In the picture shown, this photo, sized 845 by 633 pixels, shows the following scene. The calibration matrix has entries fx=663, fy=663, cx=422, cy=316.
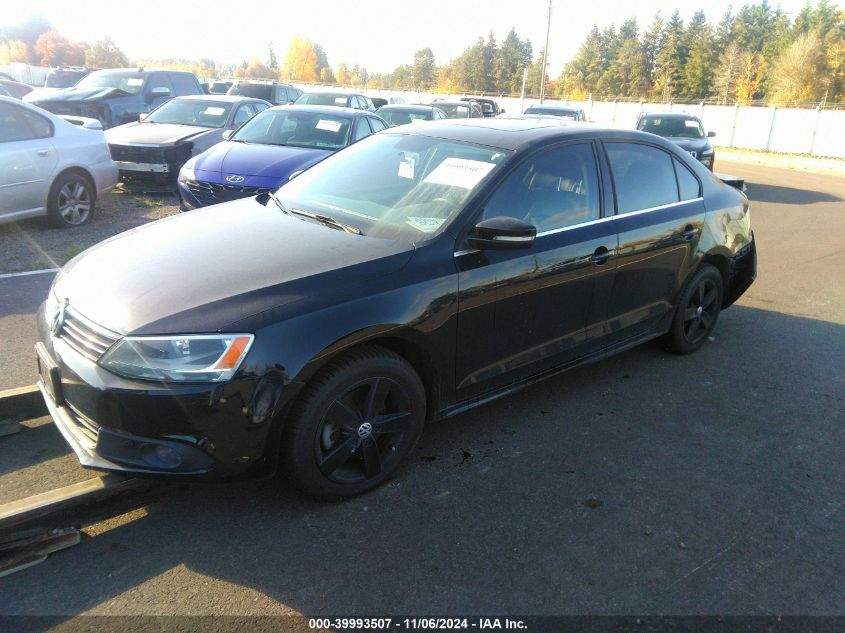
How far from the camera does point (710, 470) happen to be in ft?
11.8

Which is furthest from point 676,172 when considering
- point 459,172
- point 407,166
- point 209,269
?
point 209,269

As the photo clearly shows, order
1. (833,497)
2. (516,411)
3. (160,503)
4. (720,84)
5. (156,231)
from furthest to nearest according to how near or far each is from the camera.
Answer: (720,84) → (516,411) → (156,231) → (833,497) → (160,503)

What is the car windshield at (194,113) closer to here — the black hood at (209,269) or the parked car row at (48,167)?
the parked car row at (48,167)

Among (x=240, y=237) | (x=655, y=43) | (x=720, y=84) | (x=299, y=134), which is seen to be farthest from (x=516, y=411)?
(x=655, y=43)

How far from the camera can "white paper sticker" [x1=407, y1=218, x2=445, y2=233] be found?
342 cm

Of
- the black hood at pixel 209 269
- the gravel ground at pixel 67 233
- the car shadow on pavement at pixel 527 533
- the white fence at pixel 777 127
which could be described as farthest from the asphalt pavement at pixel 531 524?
the white fence at pixel 777 127

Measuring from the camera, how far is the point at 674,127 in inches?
624

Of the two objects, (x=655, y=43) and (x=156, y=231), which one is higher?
(x=655, y=43)

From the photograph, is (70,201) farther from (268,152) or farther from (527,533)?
(527,533)

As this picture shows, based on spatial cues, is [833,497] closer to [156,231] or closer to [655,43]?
[156,231]

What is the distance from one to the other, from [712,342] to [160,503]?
4.49 metres

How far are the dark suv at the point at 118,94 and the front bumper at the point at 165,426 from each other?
38.8ft

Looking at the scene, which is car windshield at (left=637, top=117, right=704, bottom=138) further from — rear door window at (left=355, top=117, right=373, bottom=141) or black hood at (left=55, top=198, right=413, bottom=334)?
black hood at (left=55, top=198, right=413, bottom=334)

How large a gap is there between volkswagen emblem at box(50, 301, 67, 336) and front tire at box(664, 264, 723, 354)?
4008 mm
